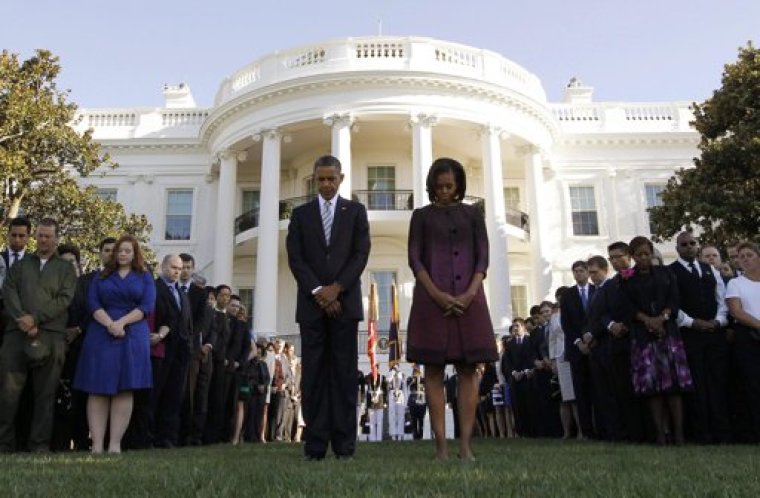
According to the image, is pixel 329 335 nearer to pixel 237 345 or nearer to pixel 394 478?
pixel 394 478

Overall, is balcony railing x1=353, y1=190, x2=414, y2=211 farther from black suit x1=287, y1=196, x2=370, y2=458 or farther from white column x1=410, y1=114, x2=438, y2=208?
black suit x1=287, y1=196, x2=370, y2=458

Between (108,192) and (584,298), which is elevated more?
(108,192)

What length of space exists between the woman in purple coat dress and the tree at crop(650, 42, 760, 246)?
519 inches

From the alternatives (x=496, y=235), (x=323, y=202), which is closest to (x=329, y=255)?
(x=323, y=202)

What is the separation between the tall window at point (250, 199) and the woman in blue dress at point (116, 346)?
70.7 ft

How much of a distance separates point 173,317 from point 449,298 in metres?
4.20

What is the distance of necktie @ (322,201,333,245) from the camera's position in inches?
199

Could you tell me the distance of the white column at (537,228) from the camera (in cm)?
2395

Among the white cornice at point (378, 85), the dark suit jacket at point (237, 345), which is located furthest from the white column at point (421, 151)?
the dark suit jacket at point (237, 345)

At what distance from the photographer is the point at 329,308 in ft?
15.5

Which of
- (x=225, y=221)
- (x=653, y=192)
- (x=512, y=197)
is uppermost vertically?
(x=653, y=192)

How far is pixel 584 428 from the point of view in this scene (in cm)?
847

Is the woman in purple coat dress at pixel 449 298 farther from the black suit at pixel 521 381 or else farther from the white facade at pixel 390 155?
the white facade at pixel 390 155

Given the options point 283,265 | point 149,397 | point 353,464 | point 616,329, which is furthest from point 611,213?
point 353,464
